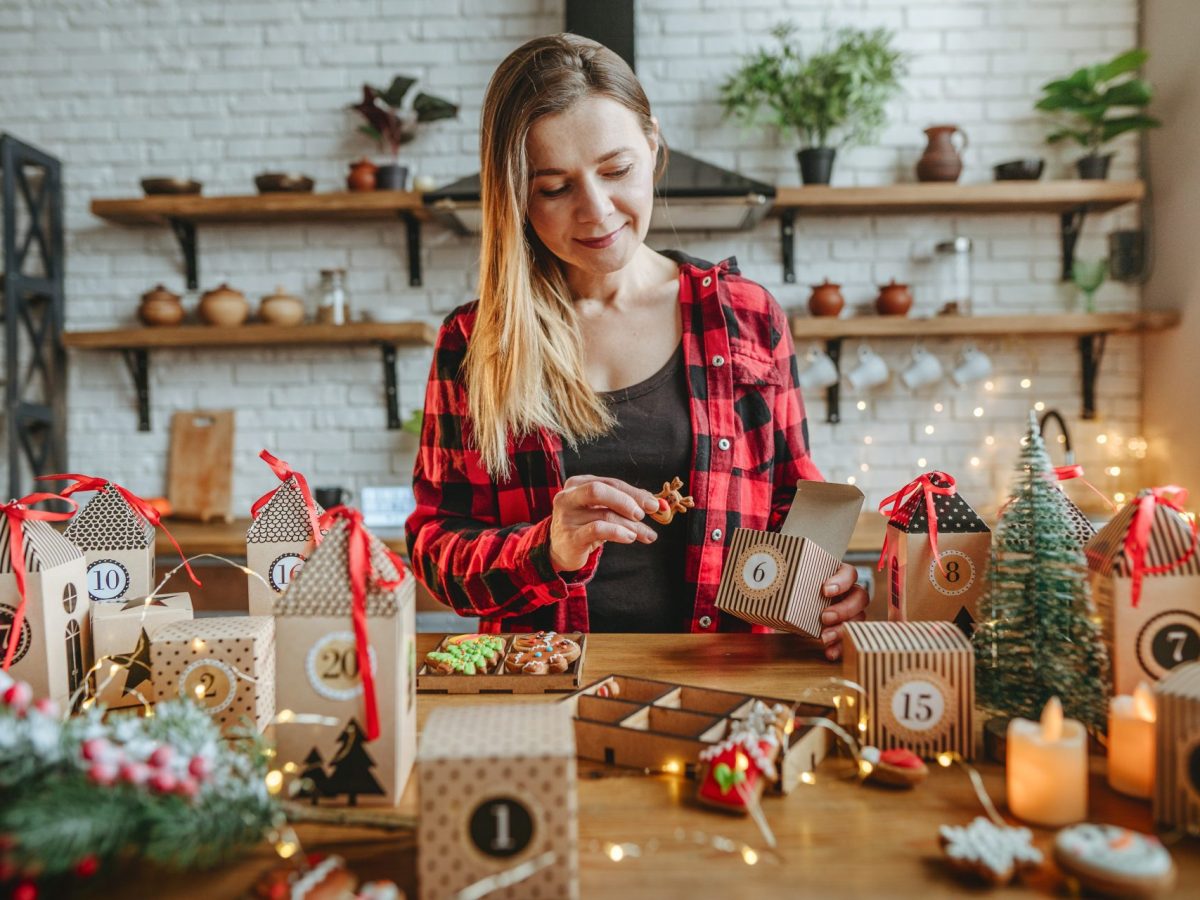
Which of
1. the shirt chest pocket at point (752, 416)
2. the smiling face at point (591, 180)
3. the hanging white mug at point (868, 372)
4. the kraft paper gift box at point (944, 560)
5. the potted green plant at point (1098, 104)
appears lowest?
the kraft paper gift box at point (944, 560)

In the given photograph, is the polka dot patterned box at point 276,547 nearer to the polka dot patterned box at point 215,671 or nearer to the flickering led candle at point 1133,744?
the polka dot patterned box at point 215,671

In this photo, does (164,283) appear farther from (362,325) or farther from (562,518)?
(562,518)

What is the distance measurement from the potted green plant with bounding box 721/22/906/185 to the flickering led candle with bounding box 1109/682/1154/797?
267cm

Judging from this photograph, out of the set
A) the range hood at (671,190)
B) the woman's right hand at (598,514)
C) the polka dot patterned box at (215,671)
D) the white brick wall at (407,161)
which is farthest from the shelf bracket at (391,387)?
the polka dot patterned box at (215,671)

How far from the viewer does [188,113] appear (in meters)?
3.42

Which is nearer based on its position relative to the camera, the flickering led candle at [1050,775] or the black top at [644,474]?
the flickering led candle at [1050,775]

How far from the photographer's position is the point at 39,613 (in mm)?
883

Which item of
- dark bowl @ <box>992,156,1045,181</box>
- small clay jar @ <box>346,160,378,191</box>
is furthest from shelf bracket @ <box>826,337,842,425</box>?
small clay jar @ <box>346,160,378,191</box>

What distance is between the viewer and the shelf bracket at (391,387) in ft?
11.1

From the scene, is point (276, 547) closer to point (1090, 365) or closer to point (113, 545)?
point (113, 545)

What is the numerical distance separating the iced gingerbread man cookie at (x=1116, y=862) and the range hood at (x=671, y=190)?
2.32 m

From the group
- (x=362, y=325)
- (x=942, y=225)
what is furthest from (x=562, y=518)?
(x=942, y=225)

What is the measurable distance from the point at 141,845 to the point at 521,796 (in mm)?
264

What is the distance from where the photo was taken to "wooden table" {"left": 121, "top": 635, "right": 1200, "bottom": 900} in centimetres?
62
